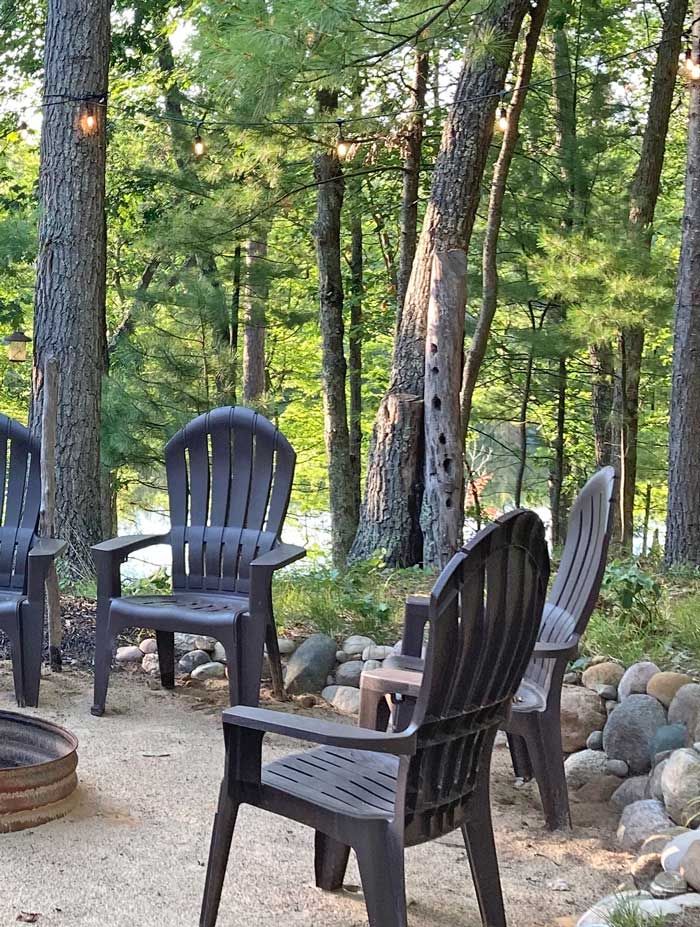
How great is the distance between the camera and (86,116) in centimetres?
531

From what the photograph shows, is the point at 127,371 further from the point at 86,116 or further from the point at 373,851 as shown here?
the point at 373,851

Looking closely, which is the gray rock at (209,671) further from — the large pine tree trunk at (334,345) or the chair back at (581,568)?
the large pine tree trunk at (334,345)

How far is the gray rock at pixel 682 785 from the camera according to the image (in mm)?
2662

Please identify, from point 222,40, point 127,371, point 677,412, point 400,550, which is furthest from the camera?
point 127,371

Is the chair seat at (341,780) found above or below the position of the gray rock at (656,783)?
above

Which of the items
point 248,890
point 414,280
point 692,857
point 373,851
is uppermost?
point 414,280

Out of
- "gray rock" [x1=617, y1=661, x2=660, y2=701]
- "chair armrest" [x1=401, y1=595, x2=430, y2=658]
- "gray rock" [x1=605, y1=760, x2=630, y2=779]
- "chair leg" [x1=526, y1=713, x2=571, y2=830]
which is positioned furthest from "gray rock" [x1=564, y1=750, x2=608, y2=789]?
"chair armrest" [x1=401, y1=595, x2=430, y2=658]

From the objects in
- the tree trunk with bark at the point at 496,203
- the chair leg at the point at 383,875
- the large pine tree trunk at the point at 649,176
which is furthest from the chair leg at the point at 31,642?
the large pine tree trunk at the point at 649,176

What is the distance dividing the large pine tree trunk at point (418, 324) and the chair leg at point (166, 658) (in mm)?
2070

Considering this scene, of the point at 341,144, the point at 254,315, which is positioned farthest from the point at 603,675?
the point at 254,315

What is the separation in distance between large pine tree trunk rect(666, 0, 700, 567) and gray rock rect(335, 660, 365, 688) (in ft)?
10.2

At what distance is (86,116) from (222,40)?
47.8 inches

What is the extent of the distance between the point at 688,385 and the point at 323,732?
548 cm

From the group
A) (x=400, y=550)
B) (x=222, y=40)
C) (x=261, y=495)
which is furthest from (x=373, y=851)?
(x=400, y=550)
